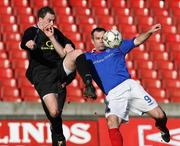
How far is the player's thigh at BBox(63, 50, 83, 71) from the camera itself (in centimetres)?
834

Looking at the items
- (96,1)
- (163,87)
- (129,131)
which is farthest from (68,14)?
(129,131)

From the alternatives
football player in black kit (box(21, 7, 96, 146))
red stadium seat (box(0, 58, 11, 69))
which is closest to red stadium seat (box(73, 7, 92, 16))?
red stadium seat (box(0, 58, 11, 69))

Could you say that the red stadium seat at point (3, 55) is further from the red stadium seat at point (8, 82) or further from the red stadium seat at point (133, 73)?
the red stadium seat at point (133, 73)

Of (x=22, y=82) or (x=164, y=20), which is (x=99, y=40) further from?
(x=164, y=20)

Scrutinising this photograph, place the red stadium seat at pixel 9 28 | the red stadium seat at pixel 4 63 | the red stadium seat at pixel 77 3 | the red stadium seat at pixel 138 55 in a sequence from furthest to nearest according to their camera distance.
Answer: the red stadium seat at pixel 77 3 < the red stadium seat at pixel 138 55 < the red stadium seat at pixel 9 28 < the red stadium seat at pixel 4 63

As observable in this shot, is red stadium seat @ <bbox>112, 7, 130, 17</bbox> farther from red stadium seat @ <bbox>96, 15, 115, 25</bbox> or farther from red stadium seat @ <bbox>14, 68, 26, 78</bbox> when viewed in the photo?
red stadium seat @ <bbox>14, 68, 26, 78</bbox>

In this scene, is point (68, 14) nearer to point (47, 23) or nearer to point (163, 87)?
point (163, 87)

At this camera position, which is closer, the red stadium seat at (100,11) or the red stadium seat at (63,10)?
the red stadium seat at (63,10)

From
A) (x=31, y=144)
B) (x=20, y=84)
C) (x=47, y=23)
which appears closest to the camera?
(x=47, y=23)

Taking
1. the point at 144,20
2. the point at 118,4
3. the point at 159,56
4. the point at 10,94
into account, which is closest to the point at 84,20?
the point at 118,4

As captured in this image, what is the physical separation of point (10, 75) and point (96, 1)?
4.61 m

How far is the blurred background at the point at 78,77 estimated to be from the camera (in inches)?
423

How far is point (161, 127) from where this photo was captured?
9000 mm

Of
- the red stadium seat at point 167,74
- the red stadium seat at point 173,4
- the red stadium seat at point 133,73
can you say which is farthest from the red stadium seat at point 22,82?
the red stadium seat at point 173,4
